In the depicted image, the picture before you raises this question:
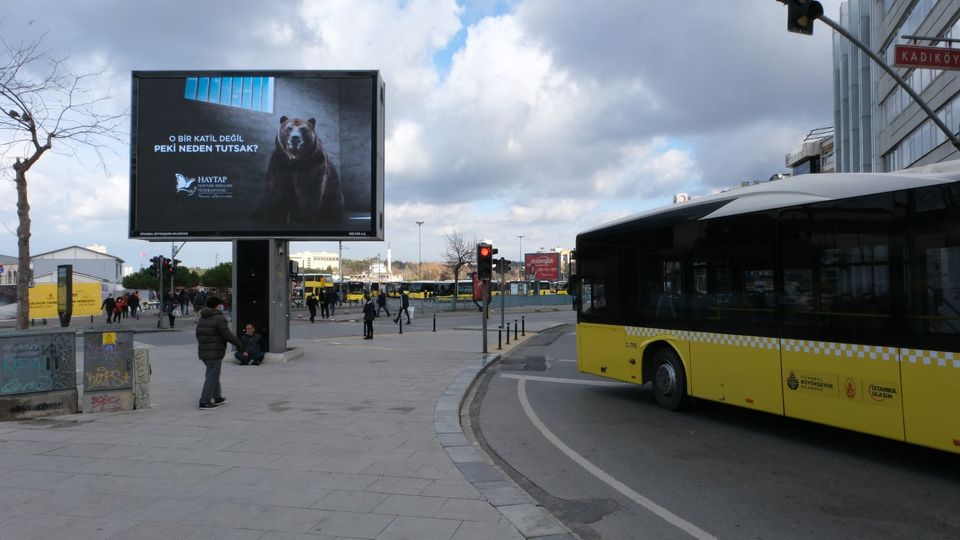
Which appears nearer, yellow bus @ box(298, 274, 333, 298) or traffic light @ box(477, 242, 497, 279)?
traffic light @ box(477, 242, 497, 279)

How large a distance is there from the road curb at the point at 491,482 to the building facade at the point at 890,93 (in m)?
19.4

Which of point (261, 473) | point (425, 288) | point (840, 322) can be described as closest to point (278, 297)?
point (261, 473)

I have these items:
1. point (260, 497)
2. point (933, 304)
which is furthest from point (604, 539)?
point (933, 304)

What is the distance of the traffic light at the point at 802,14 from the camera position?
996 centimetres

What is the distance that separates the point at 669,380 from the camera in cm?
949

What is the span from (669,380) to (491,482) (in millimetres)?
4643

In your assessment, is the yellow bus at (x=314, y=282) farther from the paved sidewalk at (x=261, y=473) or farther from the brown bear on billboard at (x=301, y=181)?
the paved sidewalk at (x=261, y=473)

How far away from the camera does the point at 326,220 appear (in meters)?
16.3

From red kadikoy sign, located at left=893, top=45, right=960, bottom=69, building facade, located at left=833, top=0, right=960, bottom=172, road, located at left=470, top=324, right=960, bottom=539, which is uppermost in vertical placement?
building facade, located at left=833, top=0, right=960, bottom=172

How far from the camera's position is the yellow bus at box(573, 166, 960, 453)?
5902mm

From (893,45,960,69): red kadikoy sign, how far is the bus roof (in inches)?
250

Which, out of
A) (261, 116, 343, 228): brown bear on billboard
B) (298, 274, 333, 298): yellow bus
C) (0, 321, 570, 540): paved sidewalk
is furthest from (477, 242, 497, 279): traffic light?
(298, 274, 333, 298): yellow bus

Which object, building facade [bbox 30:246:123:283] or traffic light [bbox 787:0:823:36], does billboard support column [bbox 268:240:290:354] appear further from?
building facade [bbox 30:246:123:283]

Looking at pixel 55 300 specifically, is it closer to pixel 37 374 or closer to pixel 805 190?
pixel 37 374
